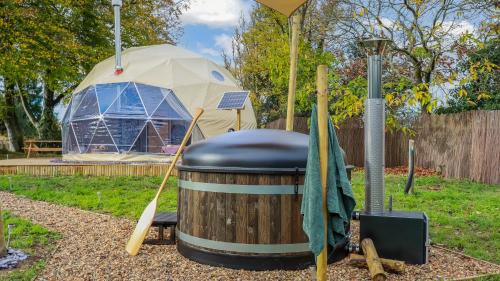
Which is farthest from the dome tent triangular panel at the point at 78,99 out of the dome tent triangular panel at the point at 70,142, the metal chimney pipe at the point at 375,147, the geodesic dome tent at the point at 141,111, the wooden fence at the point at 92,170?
the metal chimney pipe at the point at 375,147

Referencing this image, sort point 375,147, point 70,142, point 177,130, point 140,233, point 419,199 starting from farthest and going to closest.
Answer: point 70,142
point 177,130
point 419,199
point 140,233
point 375,147

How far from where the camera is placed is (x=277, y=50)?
67.4ft

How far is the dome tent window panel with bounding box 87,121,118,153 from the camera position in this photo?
15.3 metres

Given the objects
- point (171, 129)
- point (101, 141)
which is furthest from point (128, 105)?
point (171, 129)

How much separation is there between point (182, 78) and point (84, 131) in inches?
153

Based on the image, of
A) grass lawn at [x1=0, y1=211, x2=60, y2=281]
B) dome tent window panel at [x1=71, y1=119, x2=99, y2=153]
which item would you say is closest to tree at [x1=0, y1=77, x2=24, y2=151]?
dome tent window panel at [x1=71, y1=119, x2=99, y2=153]

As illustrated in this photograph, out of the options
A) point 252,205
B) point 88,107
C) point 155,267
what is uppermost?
point 88,107

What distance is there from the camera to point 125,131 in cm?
1530

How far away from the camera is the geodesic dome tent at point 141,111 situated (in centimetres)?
1529

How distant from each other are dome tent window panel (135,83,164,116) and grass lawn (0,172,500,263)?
365 cm

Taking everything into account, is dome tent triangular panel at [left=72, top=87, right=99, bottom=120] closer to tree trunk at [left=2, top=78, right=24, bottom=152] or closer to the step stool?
tree trunk at [left=2, top=78, right=24, bottom=152]

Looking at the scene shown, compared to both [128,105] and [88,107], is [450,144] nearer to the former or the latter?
[128,105]

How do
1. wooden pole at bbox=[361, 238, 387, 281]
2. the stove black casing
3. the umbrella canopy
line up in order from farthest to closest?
the umbrella canopy
the stove black casing
wooden pole at bbox=[361, 238, 387, 281]

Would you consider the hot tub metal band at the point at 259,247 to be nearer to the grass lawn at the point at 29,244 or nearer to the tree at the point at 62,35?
the grass lawn at the point at 29,244
